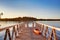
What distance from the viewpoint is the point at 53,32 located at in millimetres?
4027

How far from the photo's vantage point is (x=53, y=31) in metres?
4.02

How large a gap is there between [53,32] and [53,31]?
32 millimetres
